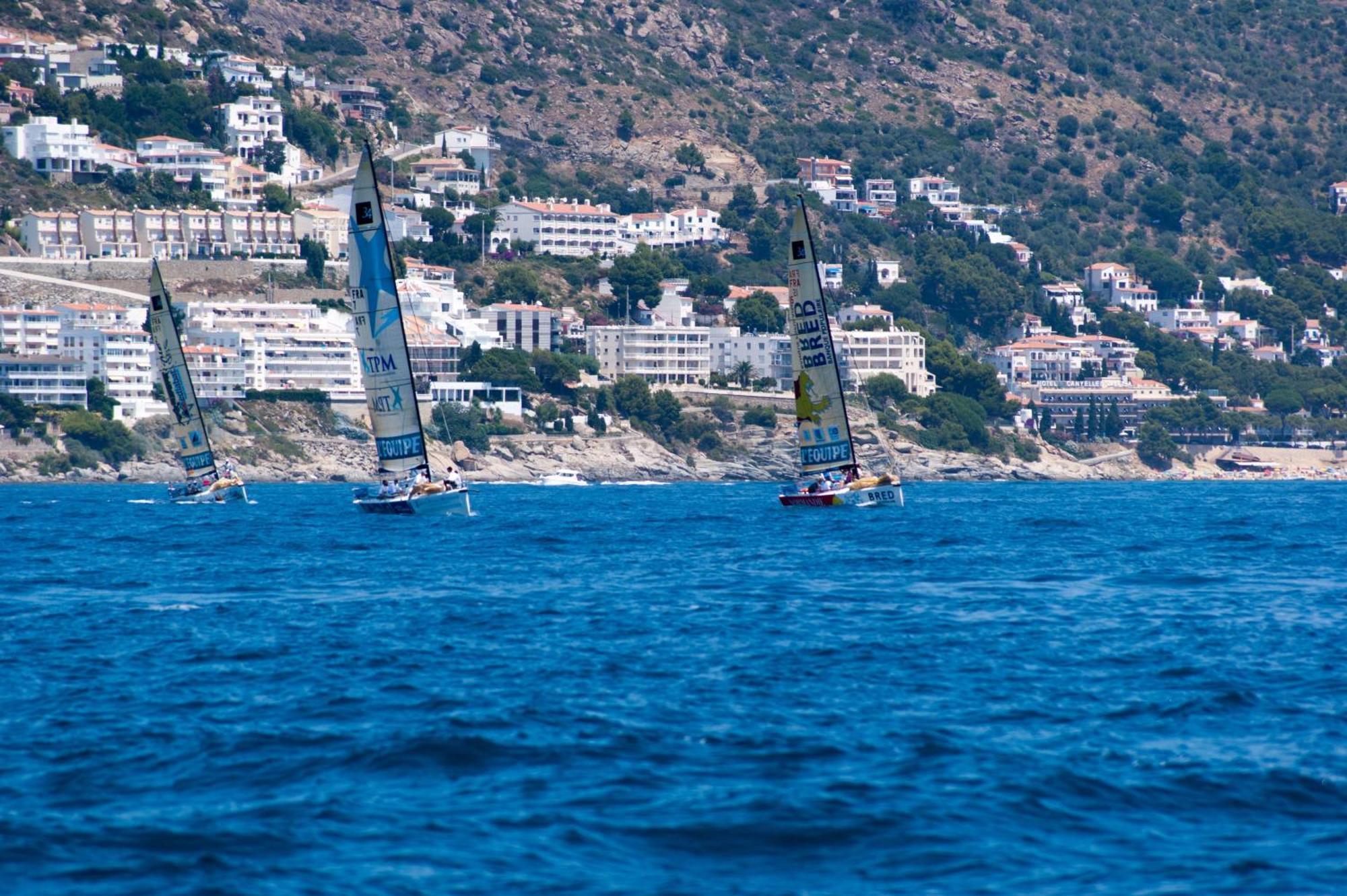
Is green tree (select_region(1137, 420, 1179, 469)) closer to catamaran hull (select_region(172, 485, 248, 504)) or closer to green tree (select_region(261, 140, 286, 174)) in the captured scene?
green tree (select_region(261, 140, 286, 174))

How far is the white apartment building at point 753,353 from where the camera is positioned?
6663 inches

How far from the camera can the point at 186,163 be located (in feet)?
601

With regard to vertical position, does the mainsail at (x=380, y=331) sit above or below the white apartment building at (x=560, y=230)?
below

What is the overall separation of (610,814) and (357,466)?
380 feet

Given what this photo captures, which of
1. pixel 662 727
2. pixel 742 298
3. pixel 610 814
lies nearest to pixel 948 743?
pixel 662 727

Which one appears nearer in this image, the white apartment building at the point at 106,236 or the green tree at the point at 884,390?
the green tree at the point at 884,390

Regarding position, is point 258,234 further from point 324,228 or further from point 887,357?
point 887,357

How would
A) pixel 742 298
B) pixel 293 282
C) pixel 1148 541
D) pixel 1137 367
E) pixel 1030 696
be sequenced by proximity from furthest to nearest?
pixel 1137 367 < pixel 742 298 < pixel 293 282 < pixel 1148 541 < pixel 1030 696

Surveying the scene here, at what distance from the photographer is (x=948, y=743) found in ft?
76.3

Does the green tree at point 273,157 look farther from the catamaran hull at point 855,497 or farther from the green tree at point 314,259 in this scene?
the catamaran hull at point 855,497

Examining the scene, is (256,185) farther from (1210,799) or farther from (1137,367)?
(1210,799)

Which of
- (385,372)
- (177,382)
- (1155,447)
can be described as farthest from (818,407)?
(1155,447)

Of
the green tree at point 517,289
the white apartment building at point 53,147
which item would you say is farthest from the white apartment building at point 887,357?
the white apartment building at point 53,147

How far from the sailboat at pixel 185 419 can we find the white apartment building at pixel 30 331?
63.1 m
